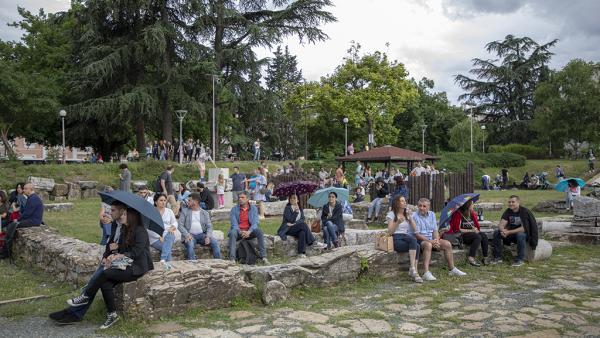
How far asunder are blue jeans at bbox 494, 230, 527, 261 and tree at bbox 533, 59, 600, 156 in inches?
1484

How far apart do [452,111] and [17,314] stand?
64275mm

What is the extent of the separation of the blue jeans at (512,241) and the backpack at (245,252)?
429cm

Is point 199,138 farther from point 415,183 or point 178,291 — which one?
point 178,291

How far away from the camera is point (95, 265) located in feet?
24.0

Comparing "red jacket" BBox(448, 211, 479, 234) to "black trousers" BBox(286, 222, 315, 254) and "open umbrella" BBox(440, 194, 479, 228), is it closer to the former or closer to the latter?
"open umbrella" BBox(440, 194, 479, 228)

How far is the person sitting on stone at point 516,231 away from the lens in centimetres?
903

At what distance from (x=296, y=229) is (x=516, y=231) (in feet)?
12.9

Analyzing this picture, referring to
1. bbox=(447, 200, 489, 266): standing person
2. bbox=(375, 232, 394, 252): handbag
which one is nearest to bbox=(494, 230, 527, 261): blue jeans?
bbox=(447, 200, 489, 266): standing person

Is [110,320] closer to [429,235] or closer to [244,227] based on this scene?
[244,227]

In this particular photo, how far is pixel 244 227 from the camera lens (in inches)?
368

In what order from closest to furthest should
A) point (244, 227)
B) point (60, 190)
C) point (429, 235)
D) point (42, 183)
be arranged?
Result: point (429, 235), point (244, 227), point (42, 183), point (60, 190)

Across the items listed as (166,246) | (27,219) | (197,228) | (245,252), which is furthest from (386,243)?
(27,219)

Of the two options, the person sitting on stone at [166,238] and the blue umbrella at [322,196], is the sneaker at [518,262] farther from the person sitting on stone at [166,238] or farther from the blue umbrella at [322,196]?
the person sitting on stone at [166,238]

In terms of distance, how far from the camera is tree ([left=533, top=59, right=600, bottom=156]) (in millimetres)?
41875
